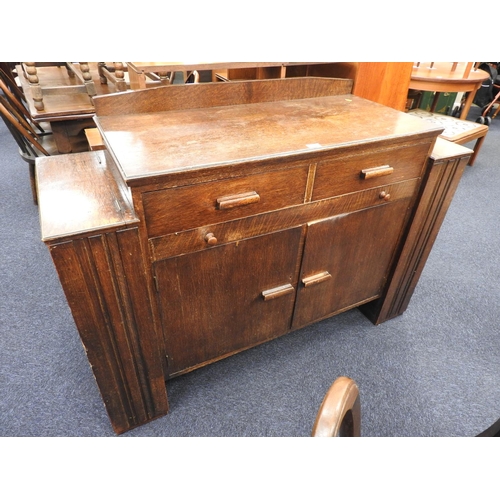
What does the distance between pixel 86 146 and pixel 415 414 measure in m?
1.73

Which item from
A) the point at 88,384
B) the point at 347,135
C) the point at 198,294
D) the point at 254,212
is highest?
the point at 347,135

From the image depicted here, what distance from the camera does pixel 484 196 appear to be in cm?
257

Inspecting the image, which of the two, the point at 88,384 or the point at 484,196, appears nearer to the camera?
the point at 88,384

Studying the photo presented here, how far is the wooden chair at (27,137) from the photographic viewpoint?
1.61m

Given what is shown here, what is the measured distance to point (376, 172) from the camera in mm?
1048

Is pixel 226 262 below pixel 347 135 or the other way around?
below

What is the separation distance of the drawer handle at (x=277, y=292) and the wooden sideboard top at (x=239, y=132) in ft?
1.46

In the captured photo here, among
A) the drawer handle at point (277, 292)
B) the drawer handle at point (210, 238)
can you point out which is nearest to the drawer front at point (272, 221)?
the drawer handle at point (210, 238)

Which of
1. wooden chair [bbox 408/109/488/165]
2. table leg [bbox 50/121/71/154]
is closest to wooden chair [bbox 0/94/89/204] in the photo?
table leg [bbox 50/121/71/154]

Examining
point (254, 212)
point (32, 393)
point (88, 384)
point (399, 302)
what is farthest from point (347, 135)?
point (32, 393)

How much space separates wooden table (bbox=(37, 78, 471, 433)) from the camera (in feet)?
2.66

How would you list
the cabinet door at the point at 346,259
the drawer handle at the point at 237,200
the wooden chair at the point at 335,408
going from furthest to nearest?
1. the cabinet door at the point at 346,259
2. the drawer handle at the point at 237,200
3. the wooden chair at the point at 335,408

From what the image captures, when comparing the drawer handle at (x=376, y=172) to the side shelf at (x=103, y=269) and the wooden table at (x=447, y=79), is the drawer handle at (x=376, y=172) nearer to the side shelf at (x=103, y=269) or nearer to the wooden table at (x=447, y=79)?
the side shelf at (x=103, y=269)

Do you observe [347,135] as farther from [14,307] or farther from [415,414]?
[14,307]
